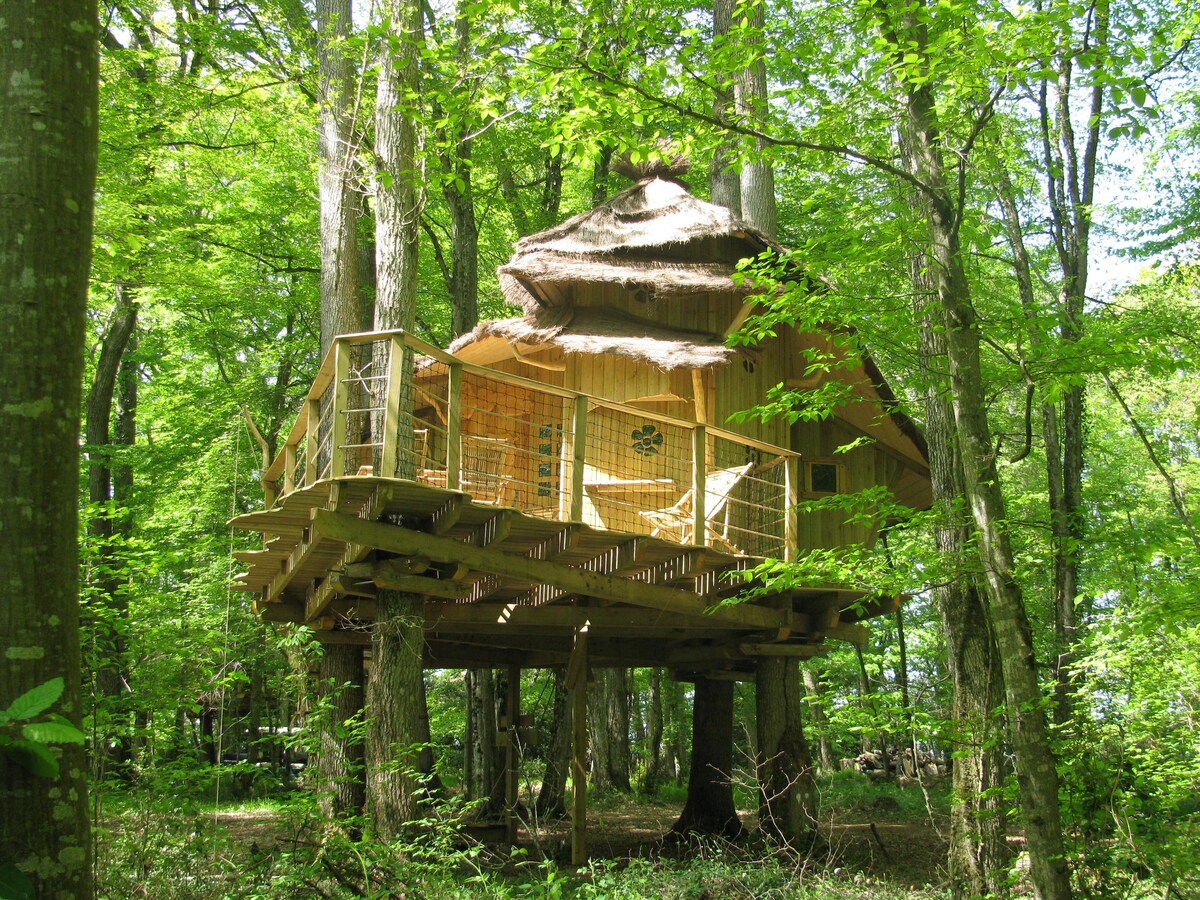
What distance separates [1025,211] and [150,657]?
17.8 metres

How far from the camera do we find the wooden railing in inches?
323

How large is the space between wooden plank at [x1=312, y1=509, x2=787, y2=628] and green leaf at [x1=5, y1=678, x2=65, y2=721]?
186 inches

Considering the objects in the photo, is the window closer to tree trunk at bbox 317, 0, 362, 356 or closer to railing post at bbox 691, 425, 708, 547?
railing post at bbox 691, 425, 708, 547

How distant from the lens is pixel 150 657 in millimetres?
7363

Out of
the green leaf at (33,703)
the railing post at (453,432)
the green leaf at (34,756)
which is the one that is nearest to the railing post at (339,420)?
the railing post at (453,432)

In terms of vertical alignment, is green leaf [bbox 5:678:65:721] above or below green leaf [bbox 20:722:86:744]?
above

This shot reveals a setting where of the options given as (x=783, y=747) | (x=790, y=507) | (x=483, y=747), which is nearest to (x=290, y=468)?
(x=790, y=507)

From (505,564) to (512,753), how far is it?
636 cm

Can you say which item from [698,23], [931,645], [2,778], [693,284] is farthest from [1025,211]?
[2,778]

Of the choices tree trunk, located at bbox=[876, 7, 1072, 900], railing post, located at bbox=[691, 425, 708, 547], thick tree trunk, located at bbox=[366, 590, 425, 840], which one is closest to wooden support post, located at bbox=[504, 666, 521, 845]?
thick tree trunk, located at bbox=[366, 590, 425, 840]

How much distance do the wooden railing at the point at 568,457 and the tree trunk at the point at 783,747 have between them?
6.21 ft

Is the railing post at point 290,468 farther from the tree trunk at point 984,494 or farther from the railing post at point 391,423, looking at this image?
the tree trunk at point 984,494

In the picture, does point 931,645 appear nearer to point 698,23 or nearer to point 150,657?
point 698,23

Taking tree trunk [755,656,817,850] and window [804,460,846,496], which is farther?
window [804,460,846,496]
